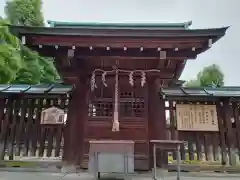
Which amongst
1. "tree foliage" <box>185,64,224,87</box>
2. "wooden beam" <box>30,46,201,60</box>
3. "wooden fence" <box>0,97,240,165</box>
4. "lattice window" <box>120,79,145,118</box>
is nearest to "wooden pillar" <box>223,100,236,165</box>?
"wooden fence" <box>0,97,240,165</box>

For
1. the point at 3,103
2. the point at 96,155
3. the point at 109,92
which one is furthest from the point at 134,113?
the point at 3,103

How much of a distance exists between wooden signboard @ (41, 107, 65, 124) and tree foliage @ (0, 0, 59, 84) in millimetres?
2068

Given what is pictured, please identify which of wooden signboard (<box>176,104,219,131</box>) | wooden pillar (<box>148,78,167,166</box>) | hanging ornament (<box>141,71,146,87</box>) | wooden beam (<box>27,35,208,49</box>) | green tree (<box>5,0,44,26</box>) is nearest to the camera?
wooden beam (<box>27,35,208,49</box>)

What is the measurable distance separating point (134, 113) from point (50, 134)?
7.85 ft

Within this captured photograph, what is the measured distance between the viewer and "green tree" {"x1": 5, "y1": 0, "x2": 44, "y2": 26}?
17.1 metres

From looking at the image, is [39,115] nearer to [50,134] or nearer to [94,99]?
[50,134]

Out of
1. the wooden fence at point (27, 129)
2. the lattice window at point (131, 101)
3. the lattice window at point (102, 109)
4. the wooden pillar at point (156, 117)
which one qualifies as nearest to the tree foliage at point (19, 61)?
the wooden fence at point (27, 129)

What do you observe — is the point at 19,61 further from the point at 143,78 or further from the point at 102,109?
the point at 143,78

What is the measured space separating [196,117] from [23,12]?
601 inches

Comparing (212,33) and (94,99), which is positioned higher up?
(212,33)

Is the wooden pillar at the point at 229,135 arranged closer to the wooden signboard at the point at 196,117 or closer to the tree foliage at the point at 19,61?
the wooden signboard at the point at 196,117

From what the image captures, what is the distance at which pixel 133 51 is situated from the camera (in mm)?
5629

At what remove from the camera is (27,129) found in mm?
6578

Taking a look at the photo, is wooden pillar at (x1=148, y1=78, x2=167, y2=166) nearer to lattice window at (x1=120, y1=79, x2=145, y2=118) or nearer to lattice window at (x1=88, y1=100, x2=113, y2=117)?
lattice window at (x1=120, y1=79, x2=145, y2=118)
